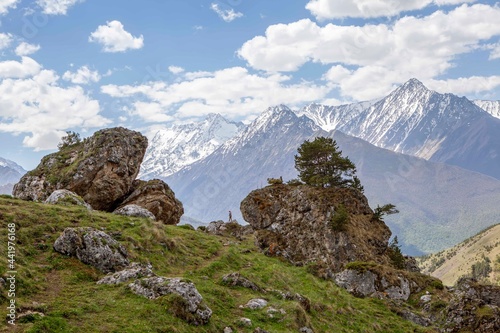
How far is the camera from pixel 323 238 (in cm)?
6075

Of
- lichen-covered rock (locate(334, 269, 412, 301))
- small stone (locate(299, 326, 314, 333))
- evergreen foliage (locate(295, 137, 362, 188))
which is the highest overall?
evergreen foliage (locate(295, 137, 362, 188))

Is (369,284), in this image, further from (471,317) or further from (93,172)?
(93,172)

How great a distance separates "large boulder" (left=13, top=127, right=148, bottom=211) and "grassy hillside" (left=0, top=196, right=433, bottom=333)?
18.9 metres

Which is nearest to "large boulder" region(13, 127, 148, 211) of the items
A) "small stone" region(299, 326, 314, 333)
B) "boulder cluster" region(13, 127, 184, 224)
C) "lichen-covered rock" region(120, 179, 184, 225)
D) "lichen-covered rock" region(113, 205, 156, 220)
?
"boulder cluster" region(13, 127, 184, 224)

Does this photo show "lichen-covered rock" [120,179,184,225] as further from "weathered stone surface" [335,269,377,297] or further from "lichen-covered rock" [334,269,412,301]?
"lichen-covered rock" [334,269,412,301]

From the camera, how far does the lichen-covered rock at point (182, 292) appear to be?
82.4ft

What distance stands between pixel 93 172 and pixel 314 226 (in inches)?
1416

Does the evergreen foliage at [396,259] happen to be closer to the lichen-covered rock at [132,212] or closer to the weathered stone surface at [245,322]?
the lichen-covered rock at [132,212]

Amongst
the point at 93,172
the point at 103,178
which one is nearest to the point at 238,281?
the point at 103,178

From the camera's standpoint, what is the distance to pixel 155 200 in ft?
218

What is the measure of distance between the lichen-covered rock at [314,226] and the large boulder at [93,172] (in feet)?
70.4

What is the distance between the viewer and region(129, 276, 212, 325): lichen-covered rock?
25.1 metres

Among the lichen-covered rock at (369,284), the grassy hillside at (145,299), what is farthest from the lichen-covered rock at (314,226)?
the grassy hillside at (145,299)

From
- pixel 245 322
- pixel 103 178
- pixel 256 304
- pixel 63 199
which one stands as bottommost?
pixel 245 322
